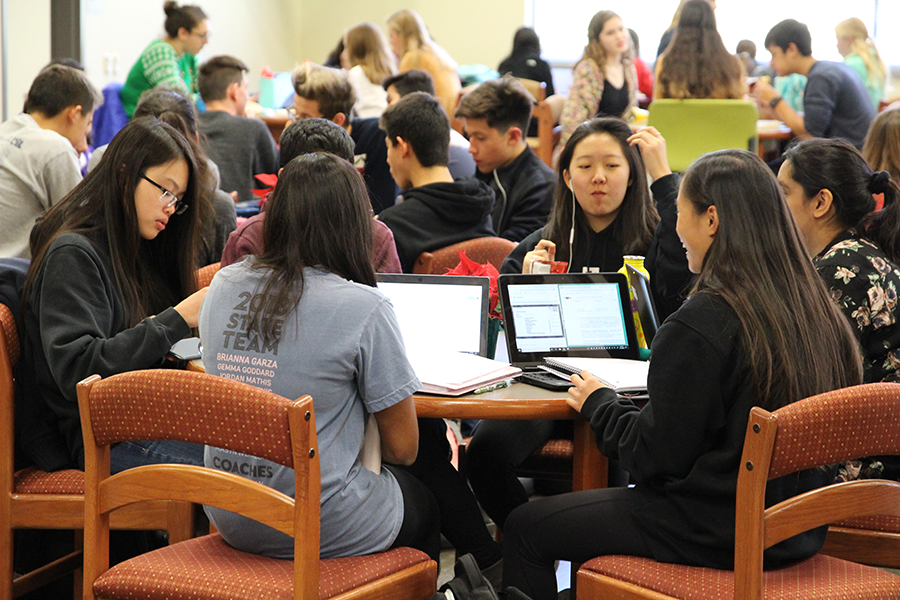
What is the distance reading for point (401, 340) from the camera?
1510 millimetres

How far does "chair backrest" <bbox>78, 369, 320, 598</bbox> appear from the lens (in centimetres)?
125

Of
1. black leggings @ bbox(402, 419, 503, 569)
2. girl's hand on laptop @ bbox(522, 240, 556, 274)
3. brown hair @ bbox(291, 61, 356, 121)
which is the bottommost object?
black leggings @ bbox(402, 419, 503, 569)

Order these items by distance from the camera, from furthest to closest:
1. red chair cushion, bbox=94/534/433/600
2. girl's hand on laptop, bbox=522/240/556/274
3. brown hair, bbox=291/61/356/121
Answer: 1. brown hair, bbox=291/61/356/121
2. girl's hand on laptop, bbox=522/240/556/274
3. red chair cushion, bbox=94/534/433/600

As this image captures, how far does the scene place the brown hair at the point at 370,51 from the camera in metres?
5.26

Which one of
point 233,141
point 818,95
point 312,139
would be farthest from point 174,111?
point 818,95

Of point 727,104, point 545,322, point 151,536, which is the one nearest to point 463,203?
point 545,322

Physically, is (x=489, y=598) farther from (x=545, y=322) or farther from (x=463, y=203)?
(x=463, y=203)

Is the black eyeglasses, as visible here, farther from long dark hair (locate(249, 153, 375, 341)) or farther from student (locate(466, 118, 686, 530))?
student (locate(466, 118, 686, 530))

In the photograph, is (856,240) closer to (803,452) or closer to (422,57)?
(803,452)

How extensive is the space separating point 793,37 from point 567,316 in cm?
395

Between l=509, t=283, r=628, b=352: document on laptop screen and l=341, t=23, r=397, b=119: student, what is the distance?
3.38 metres

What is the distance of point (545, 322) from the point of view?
80.5 inches

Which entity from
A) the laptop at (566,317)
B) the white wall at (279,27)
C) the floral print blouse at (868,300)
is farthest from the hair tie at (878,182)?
the white wall at (279,27)

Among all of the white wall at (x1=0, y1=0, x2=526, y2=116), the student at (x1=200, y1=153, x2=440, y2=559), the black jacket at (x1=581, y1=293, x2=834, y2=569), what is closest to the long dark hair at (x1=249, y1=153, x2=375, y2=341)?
the student at (x1=200, y1=153, x2=440, y2=559)
